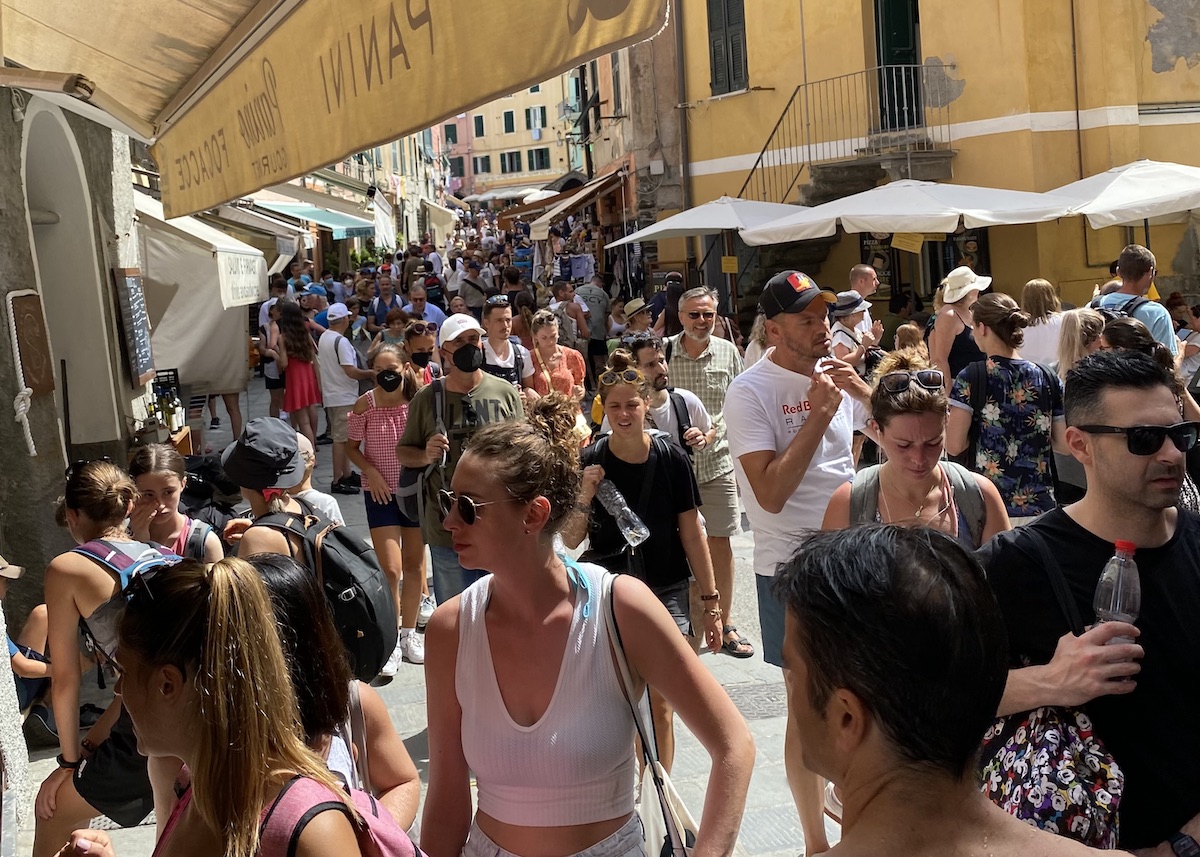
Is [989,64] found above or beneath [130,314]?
above

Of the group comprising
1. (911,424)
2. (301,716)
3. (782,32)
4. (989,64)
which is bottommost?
(301,716)

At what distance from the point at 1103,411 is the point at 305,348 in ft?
35.9

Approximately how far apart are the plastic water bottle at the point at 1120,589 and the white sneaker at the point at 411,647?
5062 millimetres

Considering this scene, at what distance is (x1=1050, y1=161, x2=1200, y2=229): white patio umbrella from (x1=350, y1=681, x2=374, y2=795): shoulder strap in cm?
1301

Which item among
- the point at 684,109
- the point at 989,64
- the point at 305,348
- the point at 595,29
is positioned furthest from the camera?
the point at 684,109

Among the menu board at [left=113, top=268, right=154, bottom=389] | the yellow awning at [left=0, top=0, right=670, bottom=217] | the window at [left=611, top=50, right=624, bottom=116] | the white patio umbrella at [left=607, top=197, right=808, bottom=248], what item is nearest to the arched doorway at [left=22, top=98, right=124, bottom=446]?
the menu board at [left=113, top=268, right=154, bottom=389]

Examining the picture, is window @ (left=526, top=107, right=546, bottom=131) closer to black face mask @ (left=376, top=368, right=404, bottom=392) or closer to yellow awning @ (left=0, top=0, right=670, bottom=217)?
black face mask @ (left=376, top=368, right=404, bottom=392)

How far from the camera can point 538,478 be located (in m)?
2.86

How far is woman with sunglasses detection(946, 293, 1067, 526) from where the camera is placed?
545 cm

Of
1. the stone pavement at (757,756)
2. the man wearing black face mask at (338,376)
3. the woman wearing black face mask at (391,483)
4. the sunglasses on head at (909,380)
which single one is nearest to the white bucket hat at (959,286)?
the stone pavement at (757,756)

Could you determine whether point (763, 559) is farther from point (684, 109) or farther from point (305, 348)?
point (684, 109)

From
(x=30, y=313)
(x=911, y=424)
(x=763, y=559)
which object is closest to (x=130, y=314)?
(x=30, y=313)

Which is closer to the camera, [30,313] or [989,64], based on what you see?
[30,313]

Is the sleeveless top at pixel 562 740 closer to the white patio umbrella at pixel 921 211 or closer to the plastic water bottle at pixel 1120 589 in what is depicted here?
the plastic water bottle at pixel 1120 589
